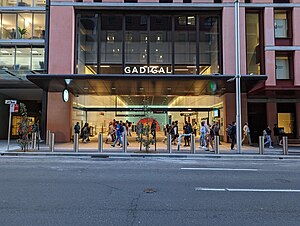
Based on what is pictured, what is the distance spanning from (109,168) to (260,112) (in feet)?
51.8

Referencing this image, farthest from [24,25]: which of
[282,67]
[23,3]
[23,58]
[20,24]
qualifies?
[282,67]

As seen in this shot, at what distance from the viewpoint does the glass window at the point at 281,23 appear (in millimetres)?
20422

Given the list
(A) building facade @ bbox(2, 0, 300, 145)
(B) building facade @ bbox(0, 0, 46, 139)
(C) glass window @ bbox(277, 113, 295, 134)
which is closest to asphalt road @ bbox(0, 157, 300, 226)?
(A) building facade @ bbox(2, 0, 300, 145)

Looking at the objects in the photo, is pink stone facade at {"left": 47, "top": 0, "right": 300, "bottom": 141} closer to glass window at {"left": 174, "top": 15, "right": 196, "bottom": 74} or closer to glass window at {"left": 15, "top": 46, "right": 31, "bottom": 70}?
glass window at {"left": 174, "top": 15, "right": 196, "bottom": 74}

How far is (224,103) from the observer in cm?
2142

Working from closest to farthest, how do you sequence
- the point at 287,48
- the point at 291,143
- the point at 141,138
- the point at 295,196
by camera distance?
the point at 295,196 → the point at 141,138 → the point at 287,48 → the point at 291,143

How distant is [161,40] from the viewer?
21.0 metres

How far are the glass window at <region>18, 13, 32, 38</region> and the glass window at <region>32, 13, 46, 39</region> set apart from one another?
0.45 m

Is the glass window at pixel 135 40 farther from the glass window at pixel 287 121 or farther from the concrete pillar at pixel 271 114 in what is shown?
the glass window at pixel 287 121

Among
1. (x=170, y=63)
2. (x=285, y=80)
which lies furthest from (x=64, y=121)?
(x=285, y=80)

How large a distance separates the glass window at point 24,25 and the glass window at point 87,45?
4898 millimetres

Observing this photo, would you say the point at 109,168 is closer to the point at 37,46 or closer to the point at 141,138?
the point at 141,138

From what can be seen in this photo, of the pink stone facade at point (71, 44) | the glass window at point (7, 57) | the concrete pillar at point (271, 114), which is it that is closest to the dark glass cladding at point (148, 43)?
the pink stone facade at point (71, 44)

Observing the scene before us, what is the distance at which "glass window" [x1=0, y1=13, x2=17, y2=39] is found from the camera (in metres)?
22.5
